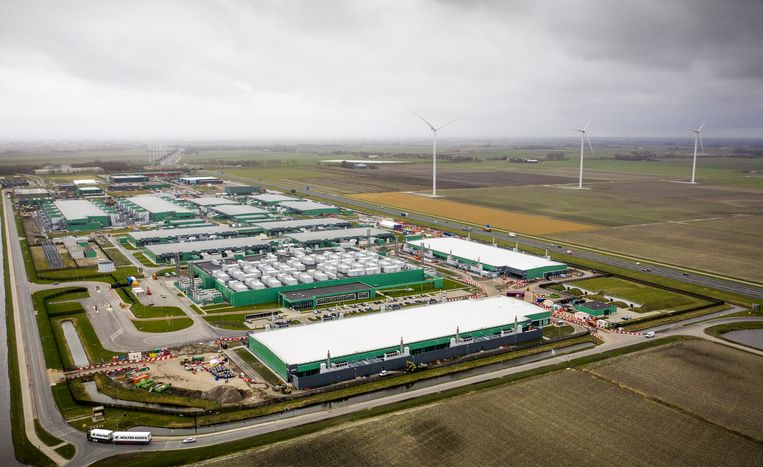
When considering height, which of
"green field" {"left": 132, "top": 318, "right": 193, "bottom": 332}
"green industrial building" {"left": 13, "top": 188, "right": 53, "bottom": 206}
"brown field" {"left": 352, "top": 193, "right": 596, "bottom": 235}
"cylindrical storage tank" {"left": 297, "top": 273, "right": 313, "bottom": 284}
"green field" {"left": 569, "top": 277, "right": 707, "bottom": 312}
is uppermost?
"green industrial building" {"left": 13, "top": 188, "right": 53, "bottom": 206}

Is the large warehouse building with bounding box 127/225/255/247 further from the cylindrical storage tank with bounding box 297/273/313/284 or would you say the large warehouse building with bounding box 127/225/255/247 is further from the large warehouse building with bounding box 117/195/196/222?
the cylindrical storage tank with bounding box 297/273/313/284

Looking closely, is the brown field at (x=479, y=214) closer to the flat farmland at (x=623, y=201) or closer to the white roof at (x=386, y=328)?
the flat farmland at (x=623, y=201)

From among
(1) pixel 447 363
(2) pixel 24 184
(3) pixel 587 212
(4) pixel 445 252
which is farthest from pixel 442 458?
(2) pixel 24 184

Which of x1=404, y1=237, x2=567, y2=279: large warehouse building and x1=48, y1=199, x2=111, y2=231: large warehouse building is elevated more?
x1=48, y1=199, x2=111, y2=231: large warehouse building

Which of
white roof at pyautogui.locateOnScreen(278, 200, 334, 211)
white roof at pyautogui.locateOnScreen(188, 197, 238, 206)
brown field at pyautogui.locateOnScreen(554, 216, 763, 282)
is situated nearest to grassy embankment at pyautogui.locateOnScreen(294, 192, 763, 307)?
brown field at pyautogui.locateOnScreen(554, 216, 763, 282)

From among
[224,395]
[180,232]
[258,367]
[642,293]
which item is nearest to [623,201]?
[642,293]

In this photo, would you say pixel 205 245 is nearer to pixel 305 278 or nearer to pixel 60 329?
pixel 305 278
